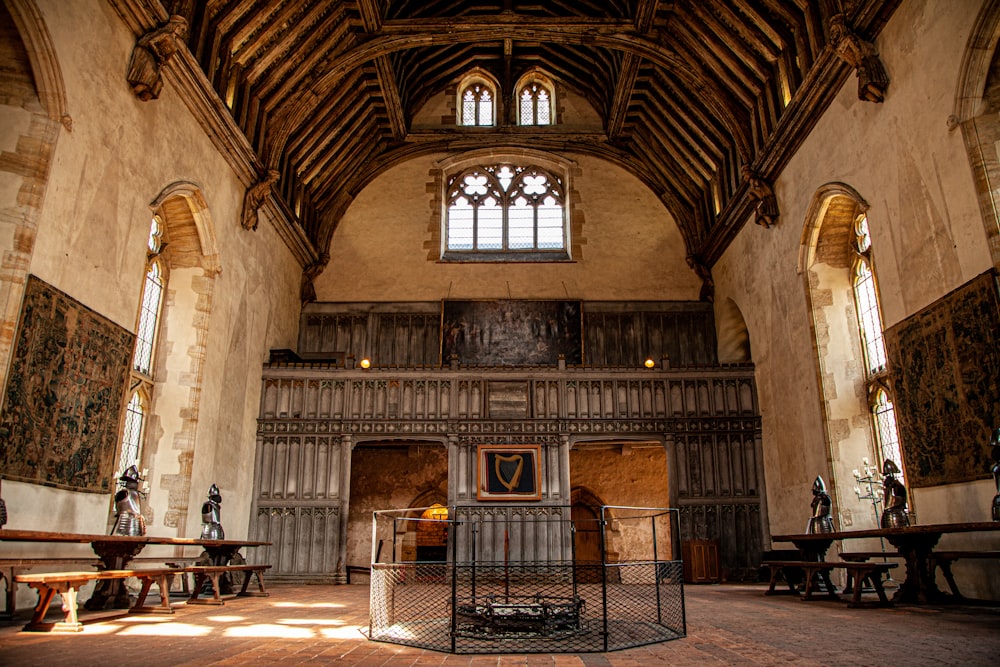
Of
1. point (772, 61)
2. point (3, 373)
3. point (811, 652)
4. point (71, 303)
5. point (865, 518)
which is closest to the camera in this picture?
point (811, 652)

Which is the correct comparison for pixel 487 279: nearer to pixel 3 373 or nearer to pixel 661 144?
pixel 661 144

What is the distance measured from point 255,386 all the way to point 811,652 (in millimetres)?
10480

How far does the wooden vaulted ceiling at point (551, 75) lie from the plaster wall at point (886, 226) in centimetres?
67

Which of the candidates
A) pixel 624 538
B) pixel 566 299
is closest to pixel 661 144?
pixel 566 299

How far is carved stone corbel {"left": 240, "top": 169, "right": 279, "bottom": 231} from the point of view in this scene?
476 inches

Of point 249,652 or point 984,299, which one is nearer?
point 249,652

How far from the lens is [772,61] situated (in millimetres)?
11352

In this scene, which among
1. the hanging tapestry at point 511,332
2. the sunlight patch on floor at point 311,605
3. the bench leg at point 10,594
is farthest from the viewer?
the hanging tapestry at point 511,332

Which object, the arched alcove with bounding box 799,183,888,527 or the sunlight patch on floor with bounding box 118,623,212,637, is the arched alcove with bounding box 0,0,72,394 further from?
the arched alcove with bounding box 799,183,888,527

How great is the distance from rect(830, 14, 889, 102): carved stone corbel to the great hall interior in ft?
0.15

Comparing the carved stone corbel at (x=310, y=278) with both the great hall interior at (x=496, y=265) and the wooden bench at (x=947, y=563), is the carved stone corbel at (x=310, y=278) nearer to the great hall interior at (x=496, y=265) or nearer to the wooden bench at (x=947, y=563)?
the great hall interior at (x=496, y=265)

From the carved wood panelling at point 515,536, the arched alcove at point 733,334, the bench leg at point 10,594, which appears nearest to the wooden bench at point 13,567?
the bench leg at point 10,594

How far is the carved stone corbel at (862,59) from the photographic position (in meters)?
8.45

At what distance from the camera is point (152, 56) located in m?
8.79
